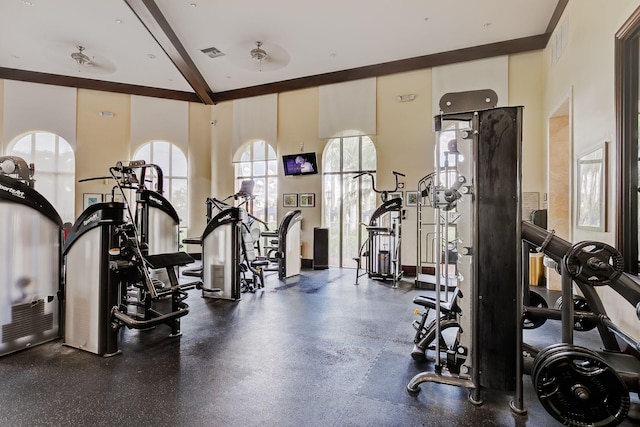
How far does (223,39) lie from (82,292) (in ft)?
19.8

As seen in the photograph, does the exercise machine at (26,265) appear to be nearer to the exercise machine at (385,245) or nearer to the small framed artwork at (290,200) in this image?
the exercise machine at (385,245)

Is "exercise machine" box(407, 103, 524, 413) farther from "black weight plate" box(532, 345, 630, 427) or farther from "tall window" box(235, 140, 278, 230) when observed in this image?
"tall window" box(235, 140, 278, 230)

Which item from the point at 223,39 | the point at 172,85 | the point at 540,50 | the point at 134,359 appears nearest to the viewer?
the point at 134,359

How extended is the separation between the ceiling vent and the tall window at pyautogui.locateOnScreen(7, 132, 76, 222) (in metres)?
4.58

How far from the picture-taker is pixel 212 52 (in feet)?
25.1

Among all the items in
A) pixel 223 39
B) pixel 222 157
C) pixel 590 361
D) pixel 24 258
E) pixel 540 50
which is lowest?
pixel 590 361

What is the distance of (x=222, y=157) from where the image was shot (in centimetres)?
992

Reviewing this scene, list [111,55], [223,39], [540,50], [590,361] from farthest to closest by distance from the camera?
1. [111,55]
2. [223,39]
3. [540,50]
4. [590,361]

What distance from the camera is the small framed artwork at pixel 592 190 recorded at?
367 cm

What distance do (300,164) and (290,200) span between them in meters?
1.02

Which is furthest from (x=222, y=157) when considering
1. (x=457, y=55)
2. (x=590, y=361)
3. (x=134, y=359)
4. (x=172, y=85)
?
(x=590, y=361)

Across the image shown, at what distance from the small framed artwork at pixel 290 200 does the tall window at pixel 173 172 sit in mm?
3069

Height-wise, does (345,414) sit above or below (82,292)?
below

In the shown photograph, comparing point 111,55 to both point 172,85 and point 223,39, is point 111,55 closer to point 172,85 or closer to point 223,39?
point 172,85
